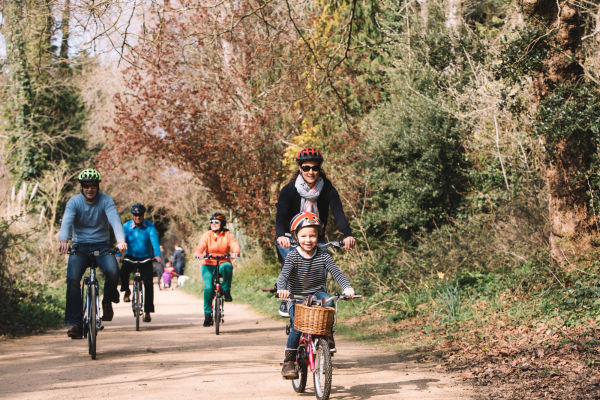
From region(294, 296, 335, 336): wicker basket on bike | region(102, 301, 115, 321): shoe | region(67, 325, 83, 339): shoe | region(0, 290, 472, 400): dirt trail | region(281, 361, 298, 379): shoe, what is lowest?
region(0, 290, 472, 400): dirt trail

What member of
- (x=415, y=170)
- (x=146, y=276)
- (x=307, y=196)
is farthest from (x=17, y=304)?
(x=415, y=170)

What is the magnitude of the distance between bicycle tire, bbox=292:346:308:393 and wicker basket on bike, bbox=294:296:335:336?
444 millimetres

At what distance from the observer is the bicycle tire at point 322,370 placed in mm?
5449

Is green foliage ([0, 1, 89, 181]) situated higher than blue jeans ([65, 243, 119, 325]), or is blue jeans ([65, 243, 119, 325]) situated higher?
green foliage ([0, 1, 89, 181])

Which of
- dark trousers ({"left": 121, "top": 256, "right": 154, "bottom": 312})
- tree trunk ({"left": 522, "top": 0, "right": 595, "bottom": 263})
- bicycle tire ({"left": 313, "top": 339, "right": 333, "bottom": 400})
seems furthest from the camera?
dark trousers ({"left": 121, "top": 256, "right": 154, "bottom": 312})

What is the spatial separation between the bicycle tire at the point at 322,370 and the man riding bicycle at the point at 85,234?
148 inches

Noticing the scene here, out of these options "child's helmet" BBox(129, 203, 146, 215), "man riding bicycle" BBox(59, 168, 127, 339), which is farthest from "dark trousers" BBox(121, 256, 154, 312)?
"man riding bicycle" BBox(59, 168, 127, 339)

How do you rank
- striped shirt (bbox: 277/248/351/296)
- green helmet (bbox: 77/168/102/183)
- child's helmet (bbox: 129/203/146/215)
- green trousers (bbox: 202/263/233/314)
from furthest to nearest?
1. child's helmet (bbox: 129/203/146/215)
2. green trousers (bbox: 202/263/233/314)
3. green helmet (bbox: 77/168/102/183)
4. striped shirt (bbox: 277/248/351/296)

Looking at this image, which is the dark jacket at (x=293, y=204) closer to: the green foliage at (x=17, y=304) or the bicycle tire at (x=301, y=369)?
the bicycle tire at (x=301, y=369)

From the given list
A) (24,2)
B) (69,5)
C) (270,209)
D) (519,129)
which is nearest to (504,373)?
(69,5)

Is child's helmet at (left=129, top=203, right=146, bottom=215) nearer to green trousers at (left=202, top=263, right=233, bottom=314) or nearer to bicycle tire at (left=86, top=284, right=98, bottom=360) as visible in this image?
green trousers at (left=202, top=263, right=233, bottom=314)

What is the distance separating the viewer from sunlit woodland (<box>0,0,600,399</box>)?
340 inches

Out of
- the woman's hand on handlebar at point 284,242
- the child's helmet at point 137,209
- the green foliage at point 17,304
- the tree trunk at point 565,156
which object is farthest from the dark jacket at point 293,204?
the green foliage at point 17,304

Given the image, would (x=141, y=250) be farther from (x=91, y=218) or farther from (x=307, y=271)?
(x=307, y=271)
